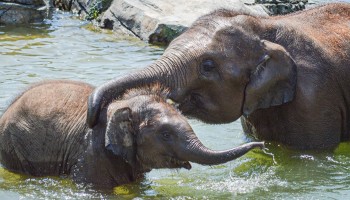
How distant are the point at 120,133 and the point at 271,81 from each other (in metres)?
2.27

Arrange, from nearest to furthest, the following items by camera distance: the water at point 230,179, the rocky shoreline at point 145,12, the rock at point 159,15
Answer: the water at point 230,179, the rock at point 159,15, the rocky shoreline at point 145,12

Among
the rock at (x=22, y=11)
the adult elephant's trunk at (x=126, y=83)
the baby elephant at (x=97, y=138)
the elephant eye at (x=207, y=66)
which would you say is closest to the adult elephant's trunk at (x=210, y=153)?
the baby elephant at (x=97, y=138)

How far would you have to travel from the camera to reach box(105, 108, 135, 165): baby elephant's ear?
8.96 metres

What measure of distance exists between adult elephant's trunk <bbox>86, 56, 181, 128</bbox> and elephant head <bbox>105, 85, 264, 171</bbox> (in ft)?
0.39

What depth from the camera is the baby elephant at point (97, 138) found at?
347 inches

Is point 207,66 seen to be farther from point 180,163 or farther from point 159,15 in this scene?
point 159,15

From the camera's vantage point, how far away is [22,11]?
69.8ft

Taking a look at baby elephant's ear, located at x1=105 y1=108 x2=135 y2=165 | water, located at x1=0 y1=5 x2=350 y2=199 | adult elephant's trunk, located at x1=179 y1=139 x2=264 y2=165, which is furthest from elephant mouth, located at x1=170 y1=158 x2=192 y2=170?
water, located at x1=0 y1=5 x2=350 y2=199

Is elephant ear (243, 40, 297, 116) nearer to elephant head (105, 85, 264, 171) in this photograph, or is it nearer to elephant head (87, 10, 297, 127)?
elephant head (87, 10, 297, 127)

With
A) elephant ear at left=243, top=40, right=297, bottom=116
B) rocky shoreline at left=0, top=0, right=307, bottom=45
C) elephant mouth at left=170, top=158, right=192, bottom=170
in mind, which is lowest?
rocky shoreline at left=0, top=0, right=307, bottom=45

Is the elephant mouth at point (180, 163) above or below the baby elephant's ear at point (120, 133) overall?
below

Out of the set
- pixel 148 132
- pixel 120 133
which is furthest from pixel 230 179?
pixel 120 133

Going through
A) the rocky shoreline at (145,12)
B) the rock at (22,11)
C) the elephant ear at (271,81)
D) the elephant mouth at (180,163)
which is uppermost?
the elephant ear at (271,81)

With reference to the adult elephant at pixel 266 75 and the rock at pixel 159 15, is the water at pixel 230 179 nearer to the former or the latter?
the adult elephant at pixel 266 75
